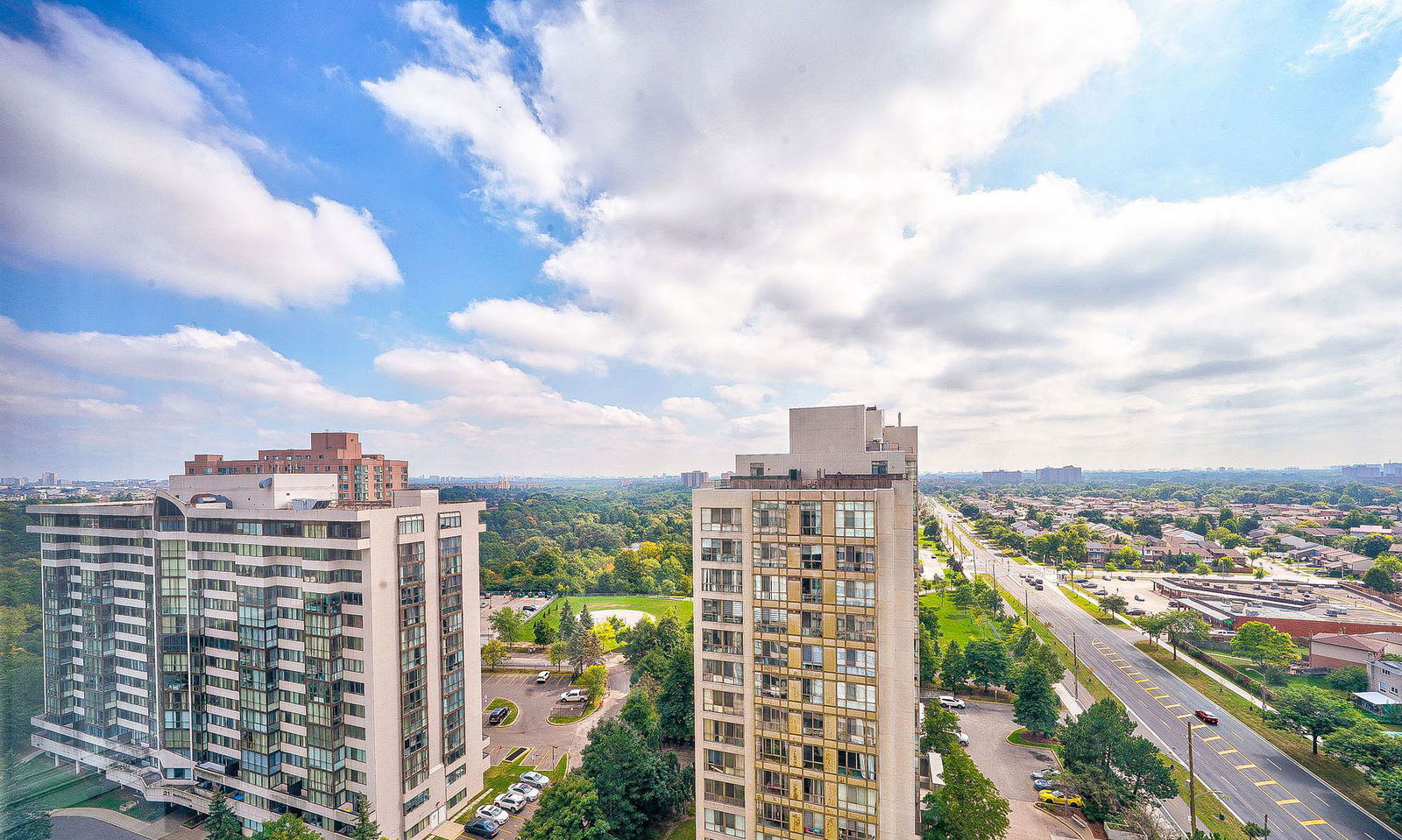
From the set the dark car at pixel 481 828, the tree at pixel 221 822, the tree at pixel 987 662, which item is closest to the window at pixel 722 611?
the dark car at pixel 481 828

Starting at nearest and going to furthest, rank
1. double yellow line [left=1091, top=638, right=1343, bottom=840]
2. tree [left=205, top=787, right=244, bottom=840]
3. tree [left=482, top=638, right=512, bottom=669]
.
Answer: tree [left=205, top=787, right=244, bottom=840] < double yellow line [left=1091, top=638, right=1343, bottom=840] < tree [left=482, top=638, right=512, bottom=669]

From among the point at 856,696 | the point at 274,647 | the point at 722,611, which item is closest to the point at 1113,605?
the point at 856,696

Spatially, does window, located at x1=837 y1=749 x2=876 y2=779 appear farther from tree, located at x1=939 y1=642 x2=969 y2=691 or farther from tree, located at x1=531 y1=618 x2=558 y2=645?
tree, located at x1=531 y1=618 x2=558 y2=645

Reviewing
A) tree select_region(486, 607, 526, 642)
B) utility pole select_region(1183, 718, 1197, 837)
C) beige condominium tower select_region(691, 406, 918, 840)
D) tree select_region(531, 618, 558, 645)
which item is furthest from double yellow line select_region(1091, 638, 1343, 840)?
tree select_region(486, 607, 526, 642)

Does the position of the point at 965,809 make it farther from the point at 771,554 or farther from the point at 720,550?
the point at 720,550

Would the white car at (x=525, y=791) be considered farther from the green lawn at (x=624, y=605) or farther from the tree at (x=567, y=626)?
the green lawn at (x=624, y=605)

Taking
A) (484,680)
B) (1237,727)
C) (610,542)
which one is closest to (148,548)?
(484,680)
